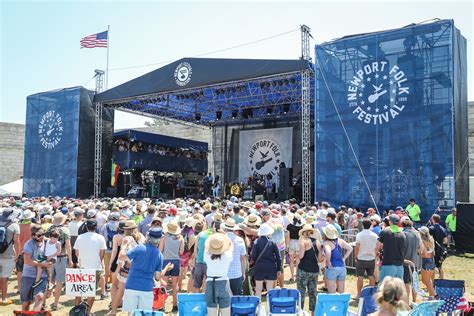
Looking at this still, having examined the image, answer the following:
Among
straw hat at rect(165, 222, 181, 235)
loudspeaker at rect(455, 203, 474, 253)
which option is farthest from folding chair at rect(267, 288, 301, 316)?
loudspeaker at rect(455, 203, 474, 253)

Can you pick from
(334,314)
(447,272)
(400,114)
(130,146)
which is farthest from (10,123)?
(334,314)

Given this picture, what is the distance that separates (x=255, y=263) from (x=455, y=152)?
33.2 ft

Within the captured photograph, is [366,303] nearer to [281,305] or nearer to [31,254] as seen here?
[281,305]

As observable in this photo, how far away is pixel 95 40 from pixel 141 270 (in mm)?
19568

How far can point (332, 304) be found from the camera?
4293 millimetres

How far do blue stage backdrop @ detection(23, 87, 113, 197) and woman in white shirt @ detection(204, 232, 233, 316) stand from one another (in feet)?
61.8

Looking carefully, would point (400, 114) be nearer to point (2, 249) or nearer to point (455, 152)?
point (455, 152)

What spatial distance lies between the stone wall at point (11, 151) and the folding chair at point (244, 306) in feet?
98.7

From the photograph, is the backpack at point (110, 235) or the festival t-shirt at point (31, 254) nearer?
the festival t-shirt at point (31, 254)

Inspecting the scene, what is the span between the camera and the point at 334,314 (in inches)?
170

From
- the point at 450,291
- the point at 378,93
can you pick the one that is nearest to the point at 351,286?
the point at 450,291

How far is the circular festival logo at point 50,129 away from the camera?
2316 cm

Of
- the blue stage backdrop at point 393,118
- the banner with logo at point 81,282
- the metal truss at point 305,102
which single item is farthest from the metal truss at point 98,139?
the banner with logo at point 81,282

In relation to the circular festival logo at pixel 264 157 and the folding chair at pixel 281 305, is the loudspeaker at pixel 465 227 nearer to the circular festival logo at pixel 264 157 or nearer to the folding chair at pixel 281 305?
the folding chair at pixel 281 305
